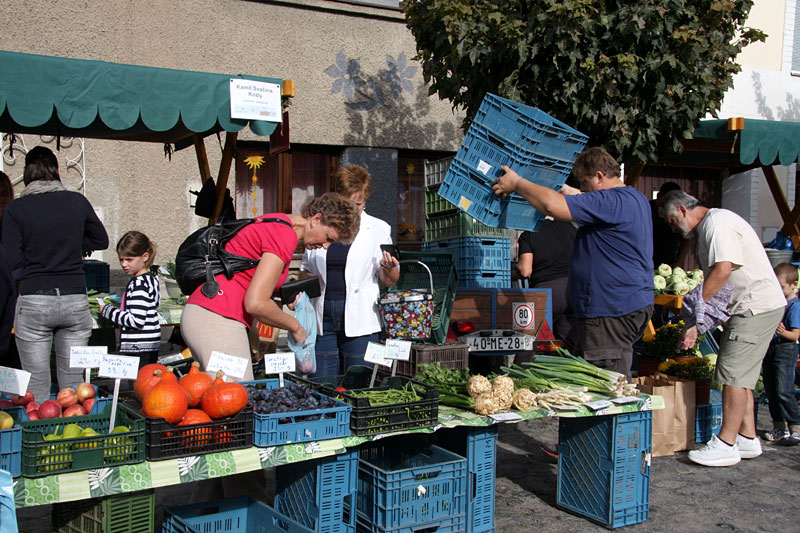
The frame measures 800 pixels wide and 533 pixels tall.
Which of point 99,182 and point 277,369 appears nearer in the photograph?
point 277,369

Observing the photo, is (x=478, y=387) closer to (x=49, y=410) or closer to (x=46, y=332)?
(x=49, y=410)

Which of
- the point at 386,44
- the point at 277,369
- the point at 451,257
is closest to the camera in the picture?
the point at 277,369

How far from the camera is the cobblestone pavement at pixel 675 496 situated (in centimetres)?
418

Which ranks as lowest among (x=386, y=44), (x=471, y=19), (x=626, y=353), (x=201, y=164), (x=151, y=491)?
(x=151, y=491)

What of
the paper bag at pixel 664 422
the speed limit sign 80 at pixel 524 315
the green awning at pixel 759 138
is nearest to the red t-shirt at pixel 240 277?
the paper bag at pixel 664 422

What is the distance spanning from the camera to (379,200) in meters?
10.9

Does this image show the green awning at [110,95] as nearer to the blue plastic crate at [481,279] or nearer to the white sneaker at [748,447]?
the blue plastic crate at [481,279]

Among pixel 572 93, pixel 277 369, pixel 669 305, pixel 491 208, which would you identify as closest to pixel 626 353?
pixel 491 208

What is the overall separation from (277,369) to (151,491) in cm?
87

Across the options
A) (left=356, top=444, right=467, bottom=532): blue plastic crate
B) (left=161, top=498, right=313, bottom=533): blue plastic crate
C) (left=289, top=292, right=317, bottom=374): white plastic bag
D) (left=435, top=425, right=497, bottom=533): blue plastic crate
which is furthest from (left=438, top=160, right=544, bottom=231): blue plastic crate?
(left=161, top=498, right=313, bottom=533): blue plastic crate

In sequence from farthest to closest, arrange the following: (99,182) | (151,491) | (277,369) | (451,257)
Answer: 1. (99,182)
2. (451,257)
3. (277,369)
4. (151,491)

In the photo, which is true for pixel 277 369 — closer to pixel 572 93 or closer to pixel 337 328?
pixel 337 328

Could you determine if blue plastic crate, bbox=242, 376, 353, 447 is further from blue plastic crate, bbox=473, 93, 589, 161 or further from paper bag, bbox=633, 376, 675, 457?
paper bag, bbox=633, 376, 675, 457

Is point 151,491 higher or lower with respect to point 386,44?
lower
